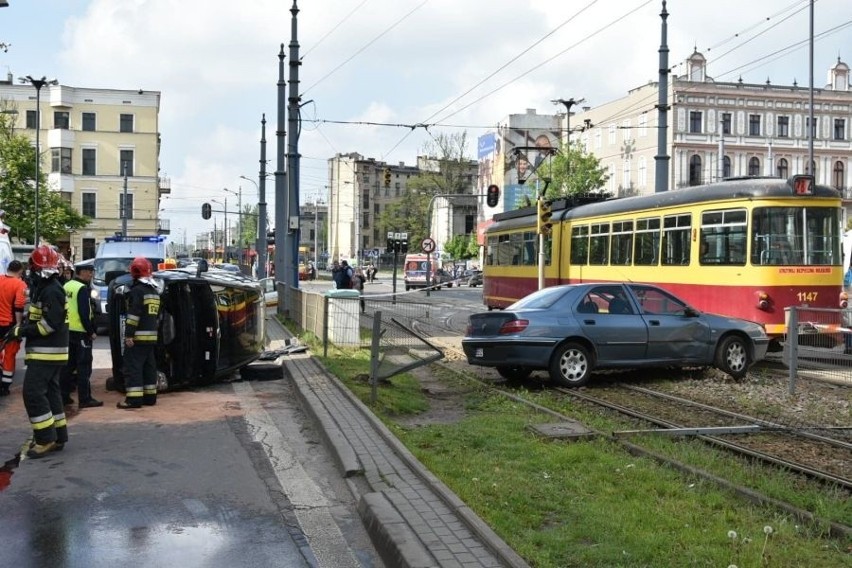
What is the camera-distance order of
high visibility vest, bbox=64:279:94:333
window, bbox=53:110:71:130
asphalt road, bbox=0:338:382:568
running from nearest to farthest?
asphalt road, bbox=0:338:382:568 < high visibility vest, bbox=64:279:94:333 < window, bbox=53:110:71:130

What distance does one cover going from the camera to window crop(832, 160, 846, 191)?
67.2m

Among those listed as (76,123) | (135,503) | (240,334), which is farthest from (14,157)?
(135,503)

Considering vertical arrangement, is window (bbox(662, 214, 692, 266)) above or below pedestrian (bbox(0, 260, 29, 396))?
above

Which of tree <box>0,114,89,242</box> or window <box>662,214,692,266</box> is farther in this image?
tree <box>0,114,89,242</box>

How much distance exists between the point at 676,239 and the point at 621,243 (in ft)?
7.65

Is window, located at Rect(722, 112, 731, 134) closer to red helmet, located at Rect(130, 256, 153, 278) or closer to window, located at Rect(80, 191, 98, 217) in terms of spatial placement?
window, located at Rect(80, 191, 98, 217)

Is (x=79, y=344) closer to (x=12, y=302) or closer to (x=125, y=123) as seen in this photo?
(x=12, y=302)

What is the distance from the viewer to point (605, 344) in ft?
41.1

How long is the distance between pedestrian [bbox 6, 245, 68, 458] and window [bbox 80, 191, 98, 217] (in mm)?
64879

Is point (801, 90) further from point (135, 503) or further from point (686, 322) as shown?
point (135, 503)

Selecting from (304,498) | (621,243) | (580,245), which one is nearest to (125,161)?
(580,245)

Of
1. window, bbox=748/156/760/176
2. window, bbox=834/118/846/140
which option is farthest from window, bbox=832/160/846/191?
window, bbox=748/156/760/176

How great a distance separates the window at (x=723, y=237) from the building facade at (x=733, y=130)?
48.0m

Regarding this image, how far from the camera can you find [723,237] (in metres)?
16.0
